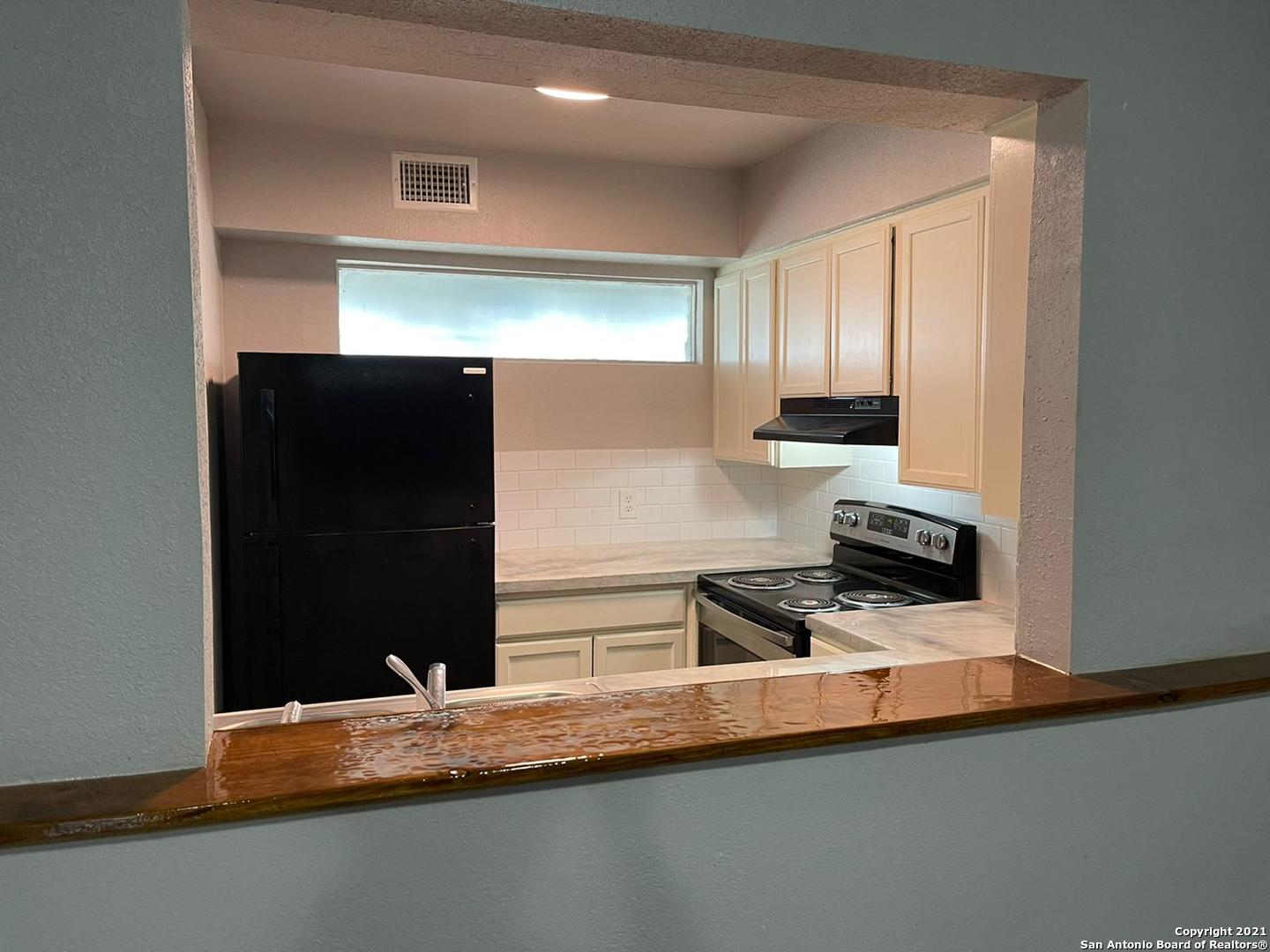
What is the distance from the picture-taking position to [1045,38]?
131 centimetres

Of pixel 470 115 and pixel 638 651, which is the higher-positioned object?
pixel 470 115

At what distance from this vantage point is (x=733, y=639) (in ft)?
10.2

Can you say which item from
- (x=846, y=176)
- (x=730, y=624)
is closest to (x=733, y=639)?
(x=730, y=624)

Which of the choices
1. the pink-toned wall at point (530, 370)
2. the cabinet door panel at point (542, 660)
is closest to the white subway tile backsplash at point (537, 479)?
the pink-toned wall at point (530, 370)

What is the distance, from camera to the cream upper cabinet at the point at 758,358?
3.46 metres

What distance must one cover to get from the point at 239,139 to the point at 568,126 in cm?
113

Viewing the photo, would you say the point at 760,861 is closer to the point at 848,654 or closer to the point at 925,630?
the point at 848,654

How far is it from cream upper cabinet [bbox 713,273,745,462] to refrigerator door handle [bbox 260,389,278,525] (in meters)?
1.85

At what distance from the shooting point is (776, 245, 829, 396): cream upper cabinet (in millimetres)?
3090

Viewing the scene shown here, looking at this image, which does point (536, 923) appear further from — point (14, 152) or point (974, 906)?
Result: point (14, 152)

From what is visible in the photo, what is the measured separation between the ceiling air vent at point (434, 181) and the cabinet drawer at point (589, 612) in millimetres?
1489

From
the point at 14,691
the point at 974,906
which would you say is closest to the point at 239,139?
the point at 14,691

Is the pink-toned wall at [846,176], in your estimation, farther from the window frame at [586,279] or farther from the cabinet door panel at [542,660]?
the cabinet door panel at [542,660]

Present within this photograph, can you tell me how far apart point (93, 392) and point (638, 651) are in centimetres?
261
